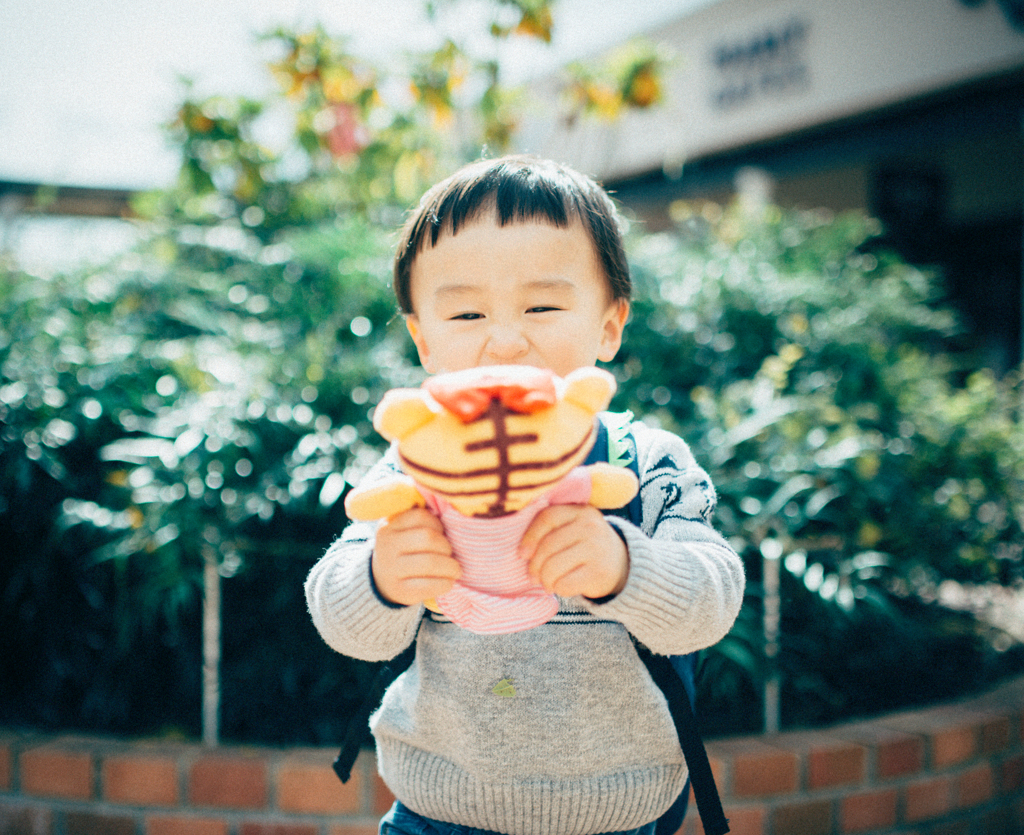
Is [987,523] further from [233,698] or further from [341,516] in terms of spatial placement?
[233,698]

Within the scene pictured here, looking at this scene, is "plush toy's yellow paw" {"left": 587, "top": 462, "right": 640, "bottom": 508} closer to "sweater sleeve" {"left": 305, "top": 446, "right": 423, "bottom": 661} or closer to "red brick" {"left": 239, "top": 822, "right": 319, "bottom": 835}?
"sweater sleeve" {"left": 305, "top": 446, "right": 423, "bottom": 661}

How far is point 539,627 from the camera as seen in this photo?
1036 millimetres

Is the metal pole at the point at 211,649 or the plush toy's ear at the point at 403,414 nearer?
the plush toy's ear at the point at 403,414

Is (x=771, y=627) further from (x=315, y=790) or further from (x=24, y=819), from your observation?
(x=24, y=819)

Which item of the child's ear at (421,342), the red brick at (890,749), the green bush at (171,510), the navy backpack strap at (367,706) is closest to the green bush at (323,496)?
the green bush at (171,510)

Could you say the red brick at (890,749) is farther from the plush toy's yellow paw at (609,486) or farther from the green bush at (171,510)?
the plush toy's yellow paw at (609,486)

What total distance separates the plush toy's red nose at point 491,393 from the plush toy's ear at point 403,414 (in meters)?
0.02

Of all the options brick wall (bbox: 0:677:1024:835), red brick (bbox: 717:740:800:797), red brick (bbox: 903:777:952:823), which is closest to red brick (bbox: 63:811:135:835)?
brick wall (bbox: 0:677:1024:835)

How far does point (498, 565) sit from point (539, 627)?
0.27m

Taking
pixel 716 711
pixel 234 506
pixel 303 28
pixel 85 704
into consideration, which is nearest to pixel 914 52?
pixel 303 28

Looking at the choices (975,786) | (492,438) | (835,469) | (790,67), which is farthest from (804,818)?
(790,67)

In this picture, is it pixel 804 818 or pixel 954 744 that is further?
pixel 954 744

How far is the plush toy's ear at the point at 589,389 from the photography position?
2.35 feet

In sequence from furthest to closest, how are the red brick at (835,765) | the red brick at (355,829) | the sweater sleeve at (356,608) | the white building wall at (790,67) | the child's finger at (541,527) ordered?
the white building wall at (790,67), the red brick at (835,765), the red brick at (355,829), the sweater sleeve at (356,608), the child's finger at (541,527)
